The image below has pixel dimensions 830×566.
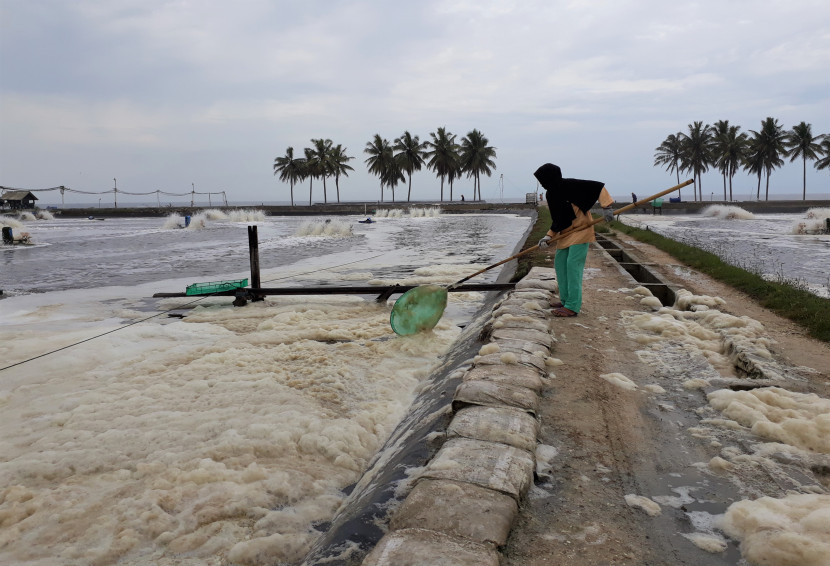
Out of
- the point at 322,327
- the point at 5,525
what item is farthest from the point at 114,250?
the point at 5,525

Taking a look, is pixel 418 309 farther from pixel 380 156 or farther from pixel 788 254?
pixel 380 156

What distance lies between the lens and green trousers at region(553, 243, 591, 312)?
5312mm

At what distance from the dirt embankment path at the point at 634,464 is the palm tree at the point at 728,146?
59.1 meters

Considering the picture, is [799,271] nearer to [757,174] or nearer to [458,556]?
[458,556]

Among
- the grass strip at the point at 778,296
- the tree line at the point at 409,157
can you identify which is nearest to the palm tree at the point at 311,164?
the tree line at the point at 409,157

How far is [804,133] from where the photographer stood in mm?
50156

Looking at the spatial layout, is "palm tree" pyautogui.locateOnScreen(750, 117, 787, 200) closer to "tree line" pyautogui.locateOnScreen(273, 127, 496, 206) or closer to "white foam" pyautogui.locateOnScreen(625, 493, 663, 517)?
"tree line" pyautogui.locateOnScreen(273, 127, 496, 206)

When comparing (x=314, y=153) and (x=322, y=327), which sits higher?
(x=314, y=153)

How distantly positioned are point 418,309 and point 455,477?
15.1 ft

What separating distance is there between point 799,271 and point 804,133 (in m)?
50.6

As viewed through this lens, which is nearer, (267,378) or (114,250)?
(267,378)

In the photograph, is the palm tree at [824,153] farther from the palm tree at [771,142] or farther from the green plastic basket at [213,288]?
the green plastic basket at [213,288]

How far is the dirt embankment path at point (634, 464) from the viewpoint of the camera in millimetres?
1957

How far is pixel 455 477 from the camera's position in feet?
7.36
